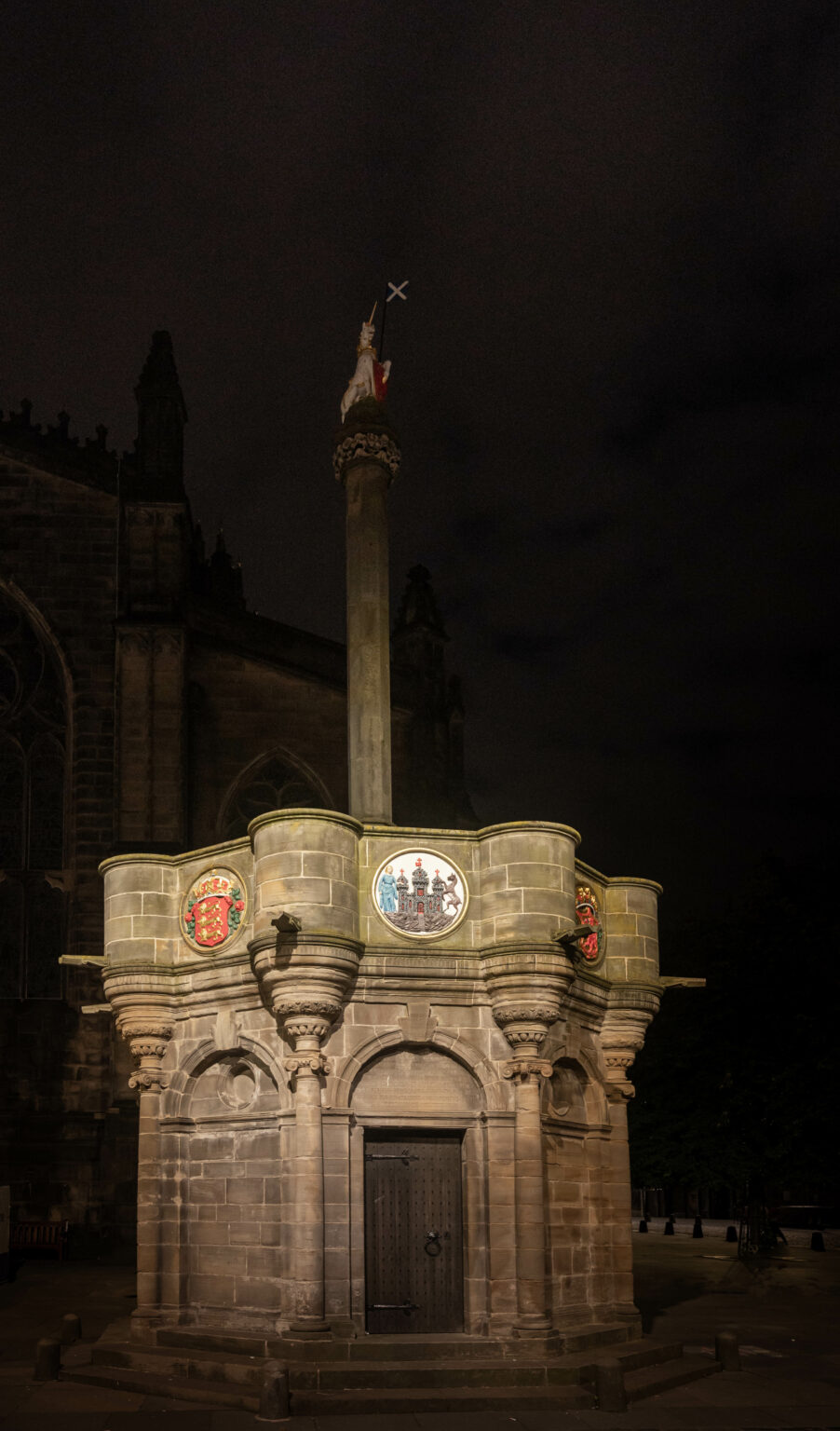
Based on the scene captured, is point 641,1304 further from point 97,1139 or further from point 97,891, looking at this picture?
point 97,891

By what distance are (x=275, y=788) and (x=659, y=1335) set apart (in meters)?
17.4

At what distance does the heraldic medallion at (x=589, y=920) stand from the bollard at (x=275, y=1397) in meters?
5.93

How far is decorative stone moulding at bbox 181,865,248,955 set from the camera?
16.6 meters

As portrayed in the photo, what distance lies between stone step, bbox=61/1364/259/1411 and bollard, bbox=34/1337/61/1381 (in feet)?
0.42

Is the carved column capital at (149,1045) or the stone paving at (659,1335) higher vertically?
the carved column capital at (149,1045)

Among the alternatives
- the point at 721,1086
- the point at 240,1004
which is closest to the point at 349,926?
the point at 240,1004

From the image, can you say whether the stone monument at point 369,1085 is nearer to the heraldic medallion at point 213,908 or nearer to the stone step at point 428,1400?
the heraldic medallion at point 213,908

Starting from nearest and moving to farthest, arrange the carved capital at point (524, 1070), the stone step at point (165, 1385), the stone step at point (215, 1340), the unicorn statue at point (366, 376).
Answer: the stone step at point (165, 1385)
the stone step at point (215, 1340)
the carved capital at point (524, 1070)
the unicorn statue at point (366, 376)

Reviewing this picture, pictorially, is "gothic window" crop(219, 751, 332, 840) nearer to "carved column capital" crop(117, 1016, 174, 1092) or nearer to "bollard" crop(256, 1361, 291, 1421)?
"carved column capital" crop(117, 1016, 174, 1092)

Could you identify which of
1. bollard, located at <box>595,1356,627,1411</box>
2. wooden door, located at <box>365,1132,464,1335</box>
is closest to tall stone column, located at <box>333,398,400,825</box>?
wooden door, located at <box>365,1132,464,1335</box>

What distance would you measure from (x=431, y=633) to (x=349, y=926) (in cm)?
2285

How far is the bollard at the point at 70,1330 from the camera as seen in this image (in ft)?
56.0

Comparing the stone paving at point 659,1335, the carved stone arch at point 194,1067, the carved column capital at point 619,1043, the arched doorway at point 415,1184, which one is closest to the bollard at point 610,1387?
the stone paving at point 659,1335

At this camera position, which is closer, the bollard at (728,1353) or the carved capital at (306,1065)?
the carved capital at (306,1065)
